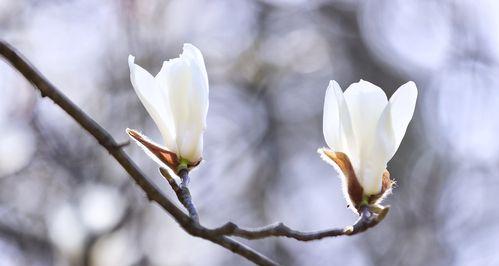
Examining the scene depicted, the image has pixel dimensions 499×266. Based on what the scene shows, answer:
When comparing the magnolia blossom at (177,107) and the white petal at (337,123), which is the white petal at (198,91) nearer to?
the magnolia blossom at (177,107)

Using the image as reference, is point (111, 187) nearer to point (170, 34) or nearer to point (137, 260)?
point (137, 260)

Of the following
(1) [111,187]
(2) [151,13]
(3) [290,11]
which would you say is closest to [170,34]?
(2) [151,13]

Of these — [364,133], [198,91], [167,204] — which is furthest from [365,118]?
[167,204]

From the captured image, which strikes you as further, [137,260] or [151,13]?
[151,13]

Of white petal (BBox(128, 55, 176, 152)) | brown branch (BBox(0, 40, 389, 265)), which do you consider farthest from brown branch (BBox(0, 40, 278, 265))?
white petal (BBox(128, 55, 176, 152))

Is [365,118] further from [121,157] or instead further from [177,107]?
[121,157]

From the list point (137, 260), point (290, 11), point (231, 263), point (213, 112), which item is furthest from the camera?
point (290, 11)

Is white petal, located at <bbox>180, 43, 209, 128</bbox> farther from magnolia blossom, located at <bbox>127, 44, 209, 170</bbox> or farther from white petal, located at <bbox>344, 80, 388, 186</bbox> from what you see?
white petal, located at <bbox>344, 80, 388, 186</bbox>
